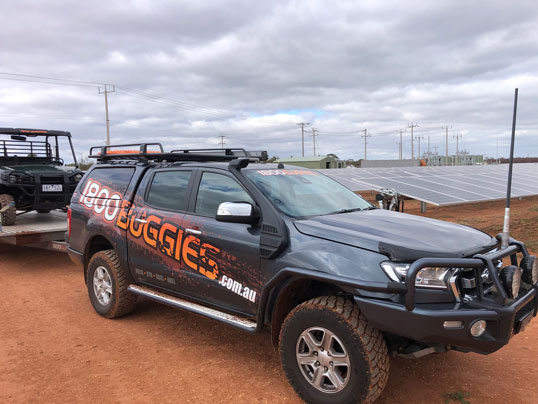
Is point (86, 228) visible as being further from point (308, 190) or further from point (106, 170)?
point (308, 190)

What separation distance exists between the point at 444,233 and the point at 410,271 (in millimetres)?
921

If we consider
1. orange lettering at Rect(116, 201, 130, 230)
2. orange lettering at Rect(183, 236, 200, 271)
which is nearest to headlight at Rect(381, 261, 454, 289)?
orange lettering at Rect(183, 236, 200, 271)

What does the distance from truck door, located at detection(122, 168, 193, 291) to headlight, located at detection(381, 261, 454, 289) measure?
2141 millimetres

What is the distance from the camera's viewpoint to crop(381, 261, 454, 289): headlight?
293 cm

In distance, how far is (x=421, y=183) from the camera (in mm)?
17047

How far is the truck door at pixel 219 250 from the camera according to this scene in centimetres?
371

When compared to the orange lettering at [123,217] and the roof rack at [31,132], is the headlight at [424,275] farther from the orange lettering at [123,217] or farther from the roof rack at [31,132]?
the roof rack at [31,132]

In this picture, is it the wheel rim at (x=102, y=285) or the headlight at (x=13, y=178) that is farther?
the headlight at (x=13, y=178)

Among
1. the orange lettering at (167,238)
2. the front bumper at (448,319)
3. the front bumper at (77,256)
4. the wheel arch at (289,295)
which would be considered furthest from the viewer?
the front bumper at (77,256)

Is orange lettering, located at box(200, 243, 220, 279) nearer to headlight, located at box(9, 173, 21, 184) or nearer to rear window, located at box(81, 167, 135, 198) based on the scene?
rear window, located at box(81, 167, 135, 198)

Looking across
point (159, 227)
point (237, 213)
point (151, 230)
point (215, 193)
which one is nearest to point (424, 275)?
point (237, 213)

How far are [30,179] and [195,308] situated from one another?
21.6ft

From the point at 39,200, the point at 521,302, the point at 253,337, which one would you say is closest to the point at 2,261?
the point at 39,200

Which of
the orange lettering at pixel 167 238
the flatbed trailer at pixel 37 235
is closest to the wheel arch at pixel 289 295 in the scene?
the orange lettering at pixel 167 238
